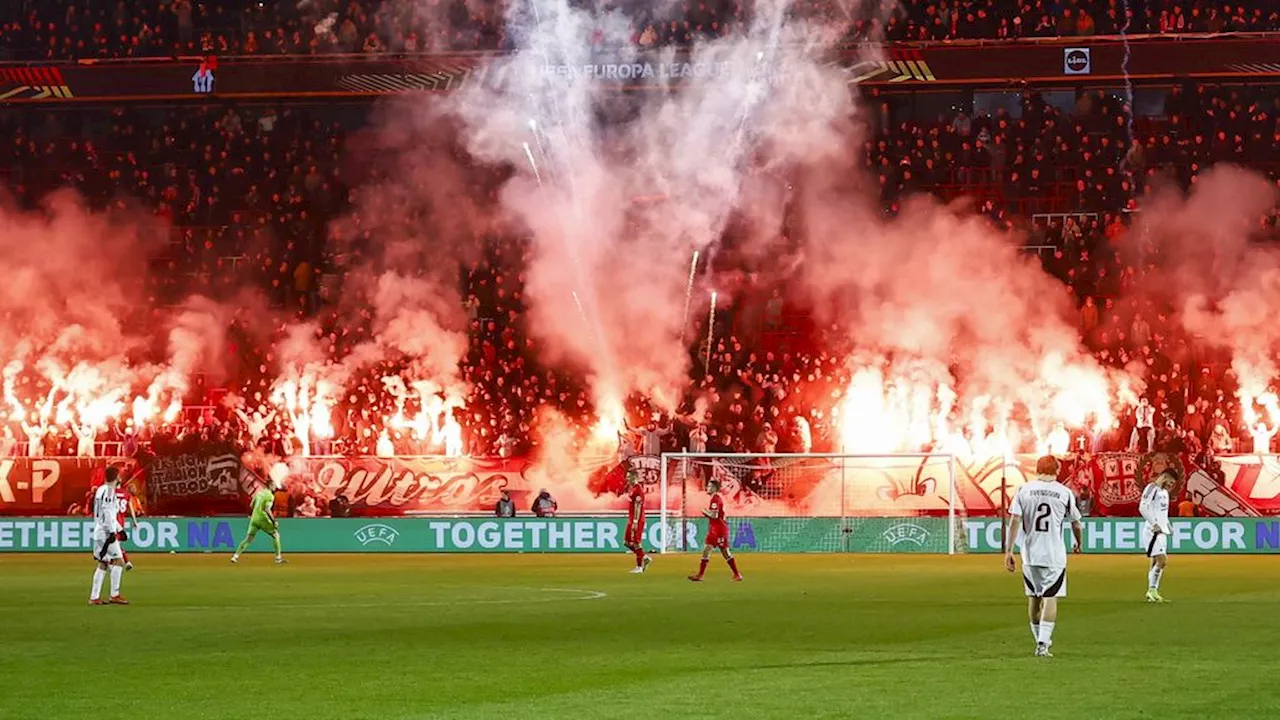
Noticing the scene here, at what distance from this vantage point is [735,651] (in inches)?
611

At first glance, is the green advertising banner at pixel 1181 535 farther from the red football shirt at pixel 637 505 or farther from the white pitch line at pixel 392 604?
the white pitch line at pixel 392 604

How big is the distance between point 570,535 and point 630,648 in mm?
22245

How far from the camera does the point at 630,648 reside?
16.0 m

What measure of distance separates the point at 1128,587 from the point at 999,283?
1733cm

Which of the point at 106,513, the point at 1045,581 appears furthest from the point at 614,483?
the point at 1045,581

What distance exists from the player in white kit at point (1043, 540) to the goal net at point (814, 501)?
2168 centimetres

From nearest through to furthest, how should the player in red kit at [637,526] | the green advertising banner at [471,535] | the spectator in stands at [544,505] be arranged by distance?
the player in red kit at [637,526], the green advertising banner at [471,535], the spectator in stands at [544,505]

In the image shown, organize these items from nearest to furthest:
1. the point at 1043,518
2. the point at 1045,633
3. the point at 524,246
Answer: the point at 1045,633 < the point at 1043,518 < the point at 524,246

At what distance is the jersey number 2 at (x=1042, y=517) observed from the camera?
1514 centimetres

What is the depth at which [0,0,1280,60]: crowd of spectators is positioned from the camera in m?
45.2

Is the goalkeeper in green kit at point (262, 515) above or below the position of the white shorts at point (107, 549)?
above

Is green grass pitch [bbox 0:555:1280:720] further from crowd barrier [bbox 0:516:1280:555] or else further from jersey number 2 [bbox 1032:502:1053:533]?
crowd barrier [bbox 0:516:1280:555]

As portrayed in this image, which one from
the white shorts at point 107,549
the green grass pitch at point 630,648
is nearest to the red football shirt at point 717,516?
the green grass pitch at point 630,648

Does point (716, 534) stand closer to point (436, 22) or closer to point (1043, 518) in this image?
point (1043, 518)
